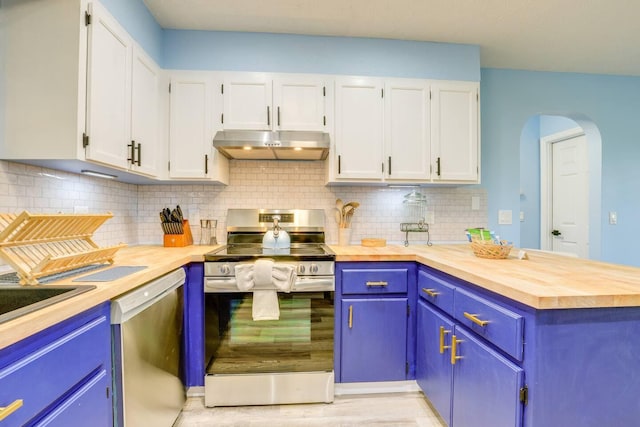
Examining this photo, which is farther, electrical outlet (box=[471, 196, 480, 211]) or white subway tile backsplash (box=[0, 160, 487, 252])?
electrical outlet (box=[471, 196, 480, 211])

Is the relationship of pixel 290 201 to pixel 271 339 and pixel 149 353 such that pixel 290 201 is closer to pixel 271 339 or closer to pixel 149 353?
pixel 271 339

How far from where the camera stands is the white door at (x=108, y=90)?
1.44m

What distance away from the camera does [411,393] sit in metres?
2.03

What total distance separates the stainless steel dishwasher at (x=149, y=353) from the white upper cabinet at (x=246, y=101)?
3.73 ft

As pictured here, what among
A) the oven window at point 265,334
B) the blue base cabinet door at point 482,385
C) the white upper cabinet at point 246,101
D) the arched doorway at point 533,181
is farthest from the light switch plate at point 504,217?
the white upper cabinet at point 246,101

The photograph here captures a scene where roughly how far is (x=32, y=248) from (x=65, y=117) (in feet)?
1.91

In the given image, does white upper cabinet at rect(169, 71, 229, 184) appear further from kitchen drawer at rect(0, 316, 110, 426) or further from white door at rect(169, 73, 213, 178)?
kitchen drawer at rect(0, 316, 110, 426)

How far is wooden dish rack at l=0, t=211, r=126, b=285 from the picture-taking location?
3.35 ft

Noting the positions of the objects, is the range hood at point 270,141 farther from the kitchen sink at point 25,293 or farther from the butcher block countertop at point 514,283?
the kitchen sink at point 25,293

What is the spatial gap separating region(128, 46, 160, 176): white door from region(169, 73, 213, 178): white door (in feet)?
0.36

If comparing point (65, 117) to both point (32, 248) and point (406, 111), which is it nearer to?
point (32, 248)

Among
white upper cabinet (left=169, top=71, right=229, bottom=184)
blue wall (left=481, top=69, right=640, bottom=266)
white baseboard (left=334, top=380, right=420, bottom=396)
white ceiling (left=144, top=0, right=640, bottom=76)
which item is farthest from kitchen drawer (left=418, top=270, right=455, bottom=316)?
white ceiling (left=144, top=0, right=640, bottom=76)

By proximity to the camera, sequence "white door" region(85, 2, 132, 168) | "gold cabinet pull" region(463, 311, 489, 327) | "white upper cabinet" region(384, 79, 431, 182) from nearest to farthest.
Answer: "gold cabinet pull" region(463, 311, 489, 327) → "white door" region(85, 2, 132, 168) → "white upper cabinet" region(384, 79, 431, 182)

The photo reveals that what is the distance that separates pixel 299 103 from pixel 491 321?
181 cm
